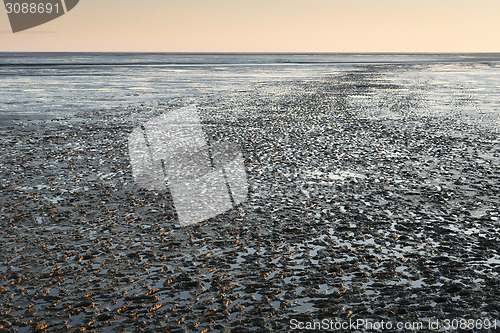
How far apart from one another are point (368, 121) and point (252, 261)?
2128 centimetres

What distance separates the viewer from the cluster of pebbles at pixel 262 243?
736 cm

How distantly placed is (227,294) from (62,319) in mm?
2604

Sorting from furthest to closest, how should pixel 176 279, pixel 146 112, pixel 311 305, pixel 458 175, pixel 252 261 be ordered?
pixel 146 112 → pixel 458 175 → pixel 252 261 → pixel 176 279 → pixel 311 305

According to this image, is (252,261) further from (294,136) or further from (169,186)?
(294,136)

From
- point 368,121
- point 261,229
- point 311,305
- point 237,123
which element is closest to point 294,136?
point 237,123

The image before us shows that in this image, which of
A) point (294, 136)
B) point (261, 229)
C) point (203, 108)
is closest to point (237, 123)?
point (294, 136)

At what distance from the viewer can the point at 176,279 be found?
27.5ft

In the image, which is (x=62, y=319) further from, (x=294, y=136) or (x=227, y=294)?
(x=294, y=136)

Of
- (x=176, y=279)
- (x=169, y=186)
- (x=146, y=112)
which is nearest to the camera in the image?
(x=176, y=279)

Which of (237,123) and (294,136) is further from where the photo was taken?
(237,123)

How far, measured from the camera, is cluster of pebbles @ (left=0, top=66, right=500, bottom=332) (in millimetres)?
7359

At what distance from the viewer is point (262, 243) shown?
10.1 m

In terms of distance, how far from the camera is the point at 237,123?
27.7 meters

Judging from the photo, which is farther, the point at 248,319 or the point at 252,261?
the point at 252,261
